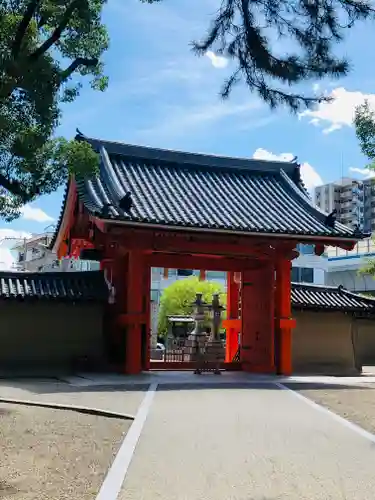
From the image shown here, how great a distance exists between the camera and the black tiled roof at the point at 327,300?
19.4 metres

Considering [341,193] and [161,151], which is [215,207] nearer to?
[161,151]

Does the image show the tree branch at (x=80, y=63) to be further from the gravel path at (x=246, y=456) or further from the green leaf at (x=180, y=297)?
the green leaf at (x=180, y=297)

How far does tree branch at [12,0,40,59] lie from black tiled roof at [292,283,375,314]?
13122 mm

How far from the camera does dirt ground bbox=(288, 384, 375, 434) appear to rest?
10422 mm

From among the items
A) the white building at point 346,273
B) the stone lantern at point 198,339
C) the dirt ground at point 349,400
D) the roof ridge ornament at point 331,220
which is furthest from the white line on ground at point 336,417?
the white building at point 346,273

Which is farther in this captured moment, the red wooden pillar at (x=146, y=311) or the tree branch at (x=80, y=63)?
the red wooden pillar at (x=146, y=311)

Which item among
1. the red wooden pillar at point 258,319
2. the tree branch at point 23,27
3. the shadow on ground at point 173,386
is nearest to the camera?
the tree branch at point 23,27

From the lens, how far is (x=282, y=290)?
17.8 m

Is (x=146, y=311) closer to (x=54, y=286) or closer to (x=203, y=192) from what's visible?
(x=54, y=286)

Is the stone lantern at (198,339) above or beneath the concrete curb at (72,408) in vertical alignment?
above

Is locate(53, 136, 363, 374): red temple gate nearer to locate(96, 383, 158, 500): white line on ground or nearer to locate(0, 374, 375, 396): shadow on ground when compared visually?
locate(0, 374, 375, 396): shadow on ground

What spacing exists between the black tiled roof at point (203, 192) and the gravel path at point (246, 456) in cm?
644

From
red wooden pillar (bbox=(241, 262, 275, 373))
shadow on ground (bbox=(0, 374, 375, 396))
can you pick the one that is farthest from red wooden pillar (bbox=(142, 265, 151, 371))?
red wooden pillar (bbox=(241, 262, 275, 373))

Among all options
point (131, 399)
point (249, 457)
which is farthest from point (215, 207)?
point (249, 457)
